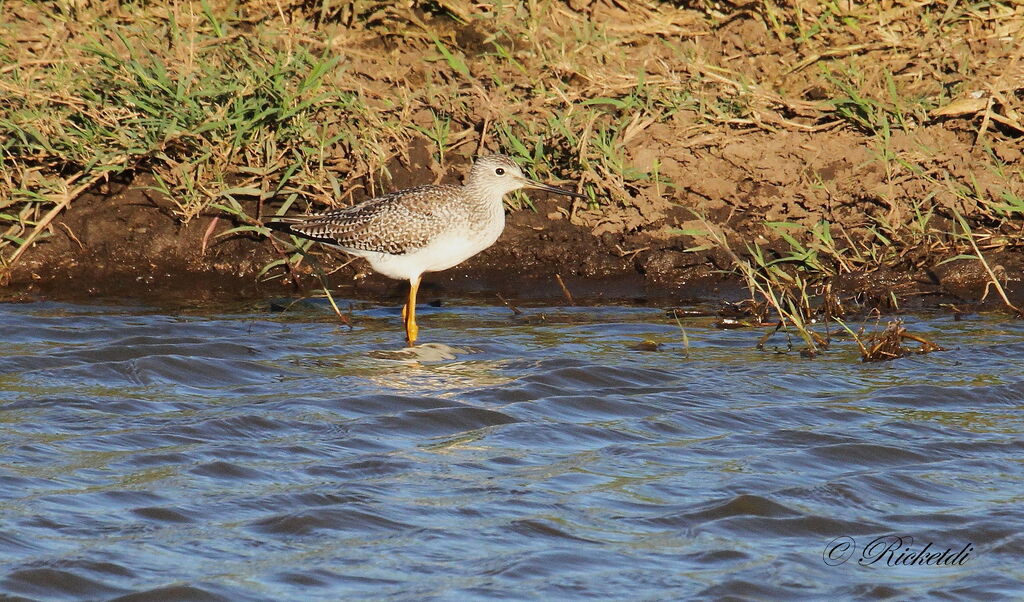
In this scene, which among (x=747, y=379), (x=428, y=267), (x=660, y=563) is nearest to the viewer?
(x=660, y=563)

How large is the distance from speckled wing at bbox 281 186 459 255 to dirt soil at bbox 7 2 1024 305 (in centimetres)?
68

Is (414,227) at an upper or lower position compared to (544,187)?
lower

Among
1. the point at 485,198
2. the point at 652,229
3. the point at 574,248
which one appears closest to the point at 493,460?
the point at 485,198

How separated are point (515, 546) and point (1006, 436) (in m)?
2.37

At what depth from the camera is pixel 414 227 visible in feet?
25.4

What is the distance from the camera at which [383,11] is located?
31.5 ft

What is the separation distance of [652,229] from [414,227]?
1622 millimetres

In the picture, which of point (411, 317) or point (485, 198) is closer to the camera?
point (411, 317)

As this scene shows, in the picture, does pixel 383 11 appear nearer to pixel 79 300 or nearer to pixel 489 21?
pixel 489 21

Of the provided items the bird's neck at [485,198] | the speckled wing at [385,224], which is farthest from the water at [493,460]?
the bird's neck at [485,198]

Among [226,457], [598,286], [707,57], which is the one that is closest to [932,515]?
[226,457]

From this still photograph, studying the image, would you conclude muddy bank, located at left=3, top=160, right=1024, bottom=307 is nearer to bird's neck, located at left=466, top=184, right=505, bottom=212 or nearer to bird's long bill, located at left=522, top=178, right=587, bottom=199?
bird's long bill, located at left=522, top=178, right=587, bottom=199

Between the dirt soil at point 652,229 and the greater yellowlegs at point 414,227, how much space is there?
663 millimetres

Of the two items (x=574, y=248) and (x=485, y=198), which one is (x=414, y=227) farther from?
(x=574, y=248)
